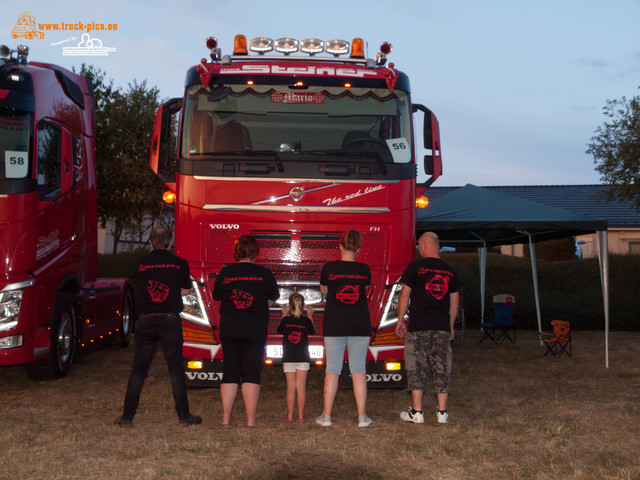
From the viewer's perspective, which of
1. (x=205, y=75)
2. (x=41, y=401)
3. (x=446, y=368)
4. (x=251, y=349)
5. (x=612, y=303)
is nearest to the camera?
(x=251, y=349)

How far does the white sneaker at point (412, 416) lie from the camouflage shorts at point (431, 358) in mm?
225

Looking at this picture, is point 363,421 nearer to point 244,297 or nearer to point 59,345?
point 244,297

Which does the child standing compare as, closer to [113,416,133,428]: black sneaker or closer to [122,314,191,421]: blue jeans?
[122,314,191,421]: blue jeans

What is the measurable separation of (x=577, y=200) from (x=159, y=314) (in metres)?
37.4

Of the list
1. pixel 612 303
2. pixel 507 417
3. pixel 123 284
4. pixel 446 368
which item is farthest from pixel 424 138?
pixel 612 303

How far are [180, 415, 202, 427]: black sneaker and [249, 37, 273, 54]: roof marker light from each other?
13.0 ft

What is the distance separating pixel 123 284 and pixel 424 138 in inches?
265

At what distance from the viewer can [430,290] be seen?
6668 millimetres

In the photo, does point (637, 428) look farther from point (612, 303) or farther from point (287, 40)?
point (612, 303)

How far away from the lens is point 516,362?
11.7 meters

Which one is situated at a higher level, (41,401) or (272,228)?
(272,228)

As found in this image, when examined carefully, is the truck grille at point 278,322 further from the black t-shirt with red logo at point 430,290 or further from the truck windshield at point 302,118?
the truck windshield at point 302,118

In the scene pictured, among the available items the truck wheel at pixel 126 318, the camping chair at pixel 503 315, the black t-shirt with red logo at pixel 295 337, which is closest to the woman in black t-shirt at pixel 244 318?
the black t-shirt with red logo at pixel 295 337

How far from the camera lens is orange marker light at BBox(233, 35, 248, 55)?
800cm
